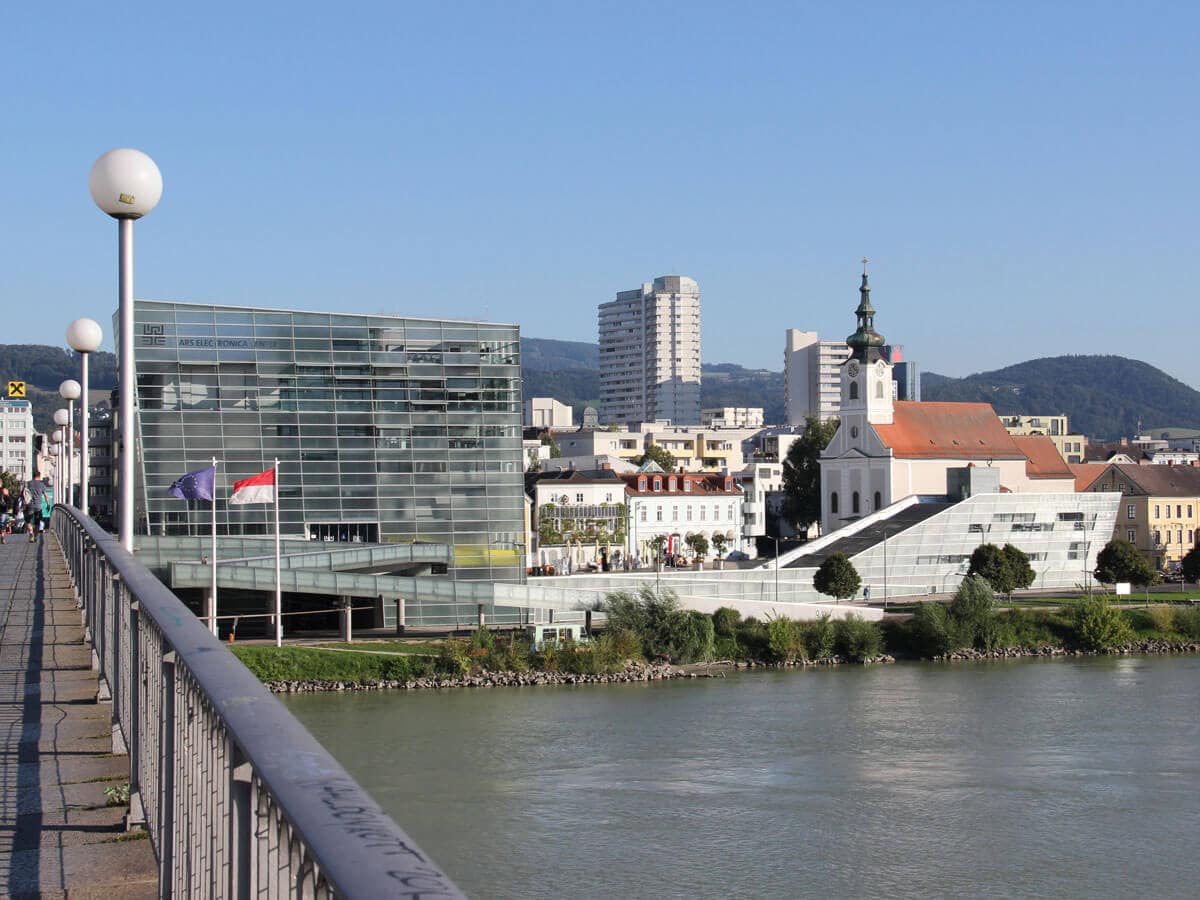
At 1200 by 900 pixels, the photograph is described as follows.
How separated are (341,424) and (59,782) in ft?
120

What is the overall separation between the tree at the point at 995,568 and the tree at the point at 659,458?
31601mm

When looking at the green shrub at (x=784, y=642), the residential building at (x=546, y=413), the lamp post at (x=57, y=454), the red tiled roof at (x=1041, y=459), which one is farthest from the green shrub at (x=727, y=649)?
the residential building at (x=546, y=413)

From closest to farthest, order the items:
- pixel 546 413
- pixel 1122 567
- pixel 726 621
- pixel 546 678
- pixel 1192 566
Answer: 1. pixel 546 678
2. pixel 726 621
3. pixel 1122 567
4. pixel 1192 566
5. pixel 546 413

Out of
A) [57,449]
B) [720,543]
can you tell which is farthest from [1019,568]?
[57,449]

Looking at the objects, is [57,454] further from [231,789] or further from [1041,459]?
[1041,459]

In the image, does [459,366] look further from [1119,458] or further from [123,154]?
[1119,458]

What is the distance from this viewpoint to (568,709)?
1197 inches

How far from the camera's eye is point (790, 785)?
22.3 m

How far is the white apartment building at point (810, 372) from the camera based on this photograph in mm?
181500

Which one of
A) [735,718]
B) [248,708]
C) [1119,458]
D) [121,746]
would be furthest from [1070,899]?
[1119,458]

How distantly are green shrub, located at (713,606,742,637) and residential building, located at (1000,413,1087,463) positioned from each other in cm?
4795

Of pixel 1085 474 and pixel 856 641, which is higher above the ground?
pixel 1085 474

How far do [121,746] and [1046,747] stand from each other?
23.3 meters

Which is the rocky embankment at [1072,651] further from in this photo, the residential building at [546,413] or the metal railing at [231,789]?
the residential building at [546,413]
